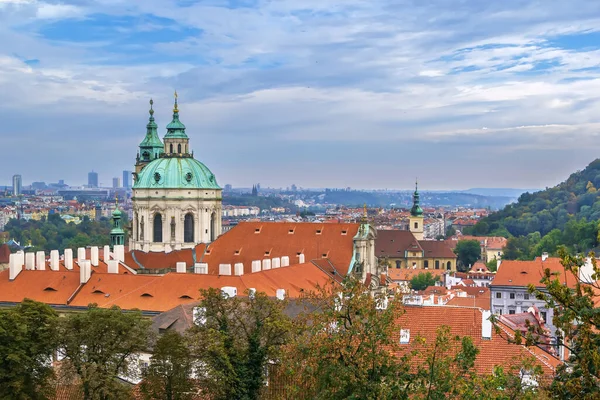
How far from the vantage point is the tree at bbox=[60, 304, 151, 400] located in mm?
35531

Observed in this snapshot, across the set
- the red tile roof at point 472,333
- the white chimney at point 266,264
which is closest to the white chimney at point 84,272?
the white chimney at point 266,264

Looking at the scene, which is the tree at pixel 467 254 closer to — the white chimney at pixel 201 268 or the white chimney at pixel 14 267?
the white chimney at pixel 201 268

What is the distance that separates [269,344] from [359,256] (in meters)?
37.7

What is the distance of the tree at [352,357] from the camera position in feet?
74.7

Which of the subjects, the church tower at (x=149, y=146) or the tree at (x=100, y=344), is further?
the church tower at (x=149, y=146)

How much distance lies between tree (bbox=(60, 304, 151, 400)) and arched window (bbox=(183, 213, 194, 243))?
4957 centimetres

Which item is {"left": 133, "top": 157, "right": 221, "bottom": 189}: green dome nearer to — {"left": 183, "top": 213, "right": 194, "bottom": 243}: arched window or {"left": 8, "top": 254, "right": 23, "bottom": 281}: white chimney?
{"left": 183, "top": 213, "right": 194, "bottom": 243}: arched window

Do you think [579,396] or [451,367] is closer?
[579,396]

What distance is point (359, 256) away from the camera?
70.2m

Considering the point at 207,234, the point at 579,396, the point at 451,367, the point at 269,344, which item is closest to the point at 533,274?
the point at 207,234

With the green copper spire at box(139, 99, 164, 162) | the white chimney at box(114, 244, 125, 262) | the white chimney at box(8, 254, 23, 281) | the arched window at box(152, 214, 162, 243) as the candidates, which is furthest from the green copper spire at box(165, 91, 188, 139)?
the white chimney at box(8, 254, 23, 281)

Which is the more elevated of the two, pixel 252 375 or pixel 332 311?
pixel 332 311

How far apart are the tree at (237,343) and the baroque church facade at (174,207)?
52.5m

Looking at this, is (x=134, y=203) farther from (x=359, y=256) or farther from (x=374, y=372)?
(x=374, y=372)
